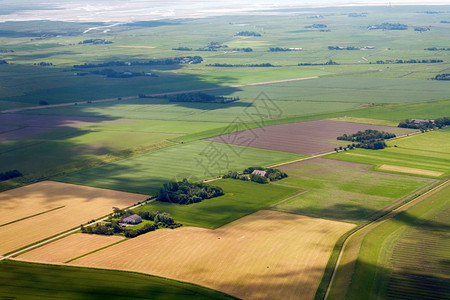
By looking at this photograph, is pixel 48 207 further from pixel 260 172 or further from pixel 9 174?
pixel 260 172

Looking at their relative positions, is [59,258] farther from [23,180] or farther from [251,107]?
[251,107]

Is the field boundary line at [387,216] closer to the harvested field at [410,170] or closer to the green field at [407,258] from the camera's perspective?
the green field at [407,258]

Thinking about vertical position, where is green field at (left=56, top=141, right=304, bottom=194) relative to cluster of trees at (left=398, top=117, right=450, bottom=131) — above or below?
above

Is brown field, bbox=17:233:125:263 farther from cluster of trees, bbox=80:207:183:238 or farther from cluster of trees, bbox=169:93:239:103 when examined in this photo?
cluster of trees, bbox=169:93:239:103

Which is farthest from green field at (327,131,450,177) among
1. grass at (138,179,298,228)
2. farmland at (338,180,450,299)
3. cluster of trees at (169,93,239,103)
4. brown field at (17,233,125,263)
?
cluster of trees at (169,93,239,103)

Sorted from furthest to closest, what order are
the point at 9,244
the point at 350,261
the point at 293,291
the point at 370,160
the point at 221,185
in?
the point at 370,160 < the point at 221,185 < the point at 9,244 < the point at 350,261 < the point at 293,291

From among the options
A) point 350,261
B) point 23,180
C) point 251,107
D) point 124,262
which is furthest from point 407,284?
point 251,107
